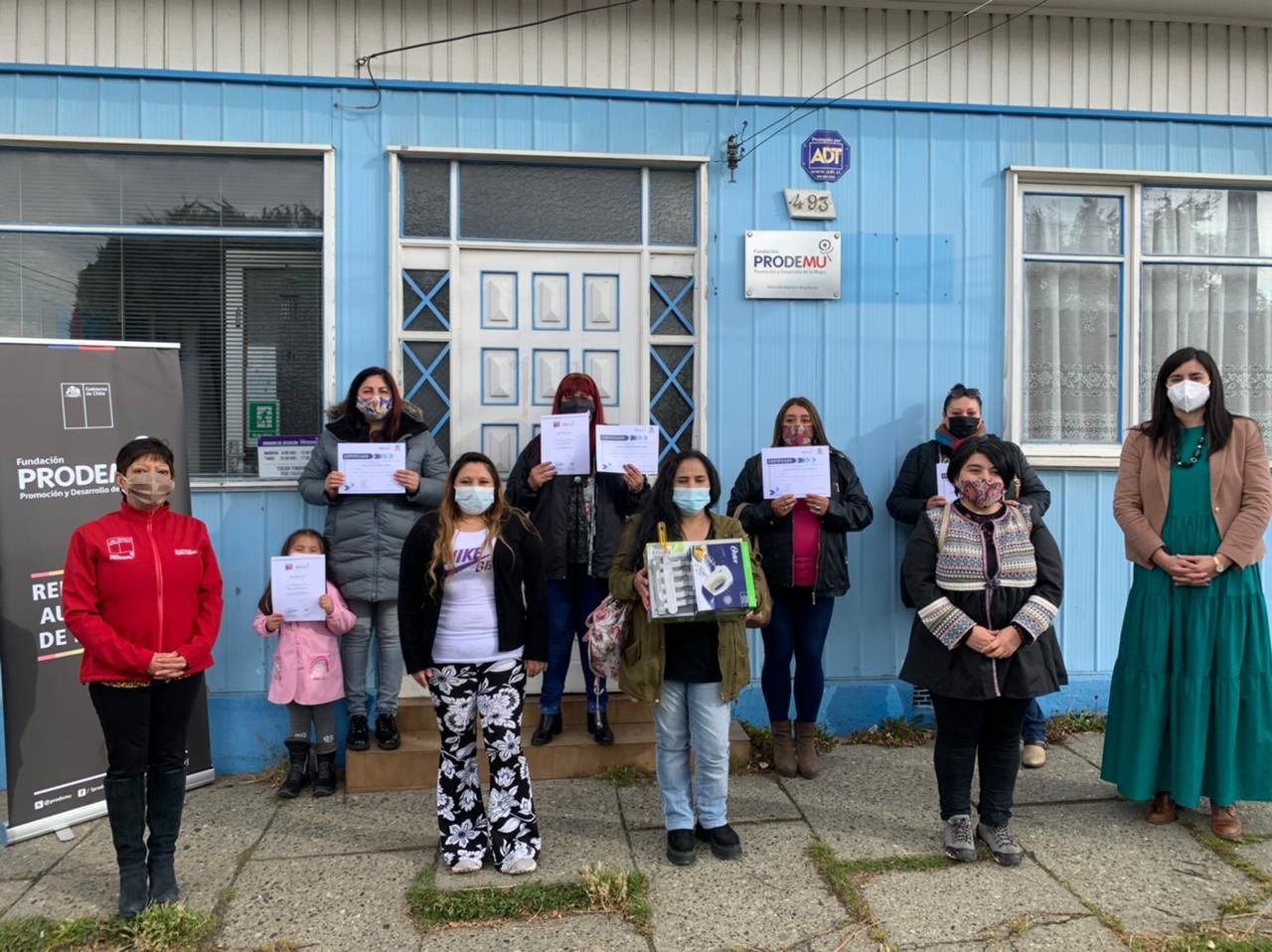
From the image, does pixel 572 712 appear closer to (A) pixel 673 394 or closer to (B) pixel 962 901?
(A) pixel 673 394

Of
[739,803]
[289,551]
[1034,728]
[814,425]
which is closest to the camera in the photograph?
[739,803]

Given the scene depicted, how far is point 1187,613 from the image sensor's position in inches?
159

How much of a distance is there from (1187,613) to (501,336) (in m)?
3.87

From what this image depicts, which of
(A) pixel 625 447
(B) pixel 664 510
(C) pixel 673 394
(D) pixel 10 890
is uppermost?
(C) pixel 673 394

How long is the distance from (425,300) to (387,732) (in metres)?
2.48

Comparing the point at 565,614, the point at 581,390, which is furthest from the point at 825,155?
the point at 565,614

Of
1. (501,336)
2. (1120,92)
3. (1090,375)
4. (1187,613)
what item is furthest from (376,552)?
(1120,92)

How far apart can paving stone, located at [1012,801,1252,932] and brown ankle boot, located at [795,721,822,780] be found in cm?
102

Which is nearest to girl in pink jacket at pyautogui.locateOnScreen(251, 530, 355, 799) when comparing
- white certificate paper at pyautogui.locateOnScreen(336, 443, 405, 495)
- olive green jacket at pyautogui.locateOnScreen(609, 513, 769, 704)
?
white certificate paper at pyautogui.locateOnScreen(336, 443, 405, 495)

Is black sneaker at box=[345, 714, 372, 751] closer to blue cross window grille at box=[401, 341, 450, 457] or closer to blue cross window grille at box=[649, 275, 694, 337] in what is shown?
blue cross window grille at box=[401, 341, 450, 457]

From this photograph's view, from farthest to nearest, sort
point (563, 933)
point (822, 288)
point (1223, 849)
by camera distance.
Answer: point (822, 288) → point (1223, 849) → point (563, 933)

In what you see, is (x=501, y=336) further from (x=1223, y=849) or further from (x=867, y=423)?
(x=1223, y=849)

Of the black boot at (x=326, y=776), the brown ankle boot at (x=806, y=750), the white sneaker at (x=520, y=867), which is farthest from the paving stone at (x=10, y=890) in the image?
the brown ankle boot at (x=806, y=750)

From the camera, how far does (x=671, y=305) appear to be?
534 cm
